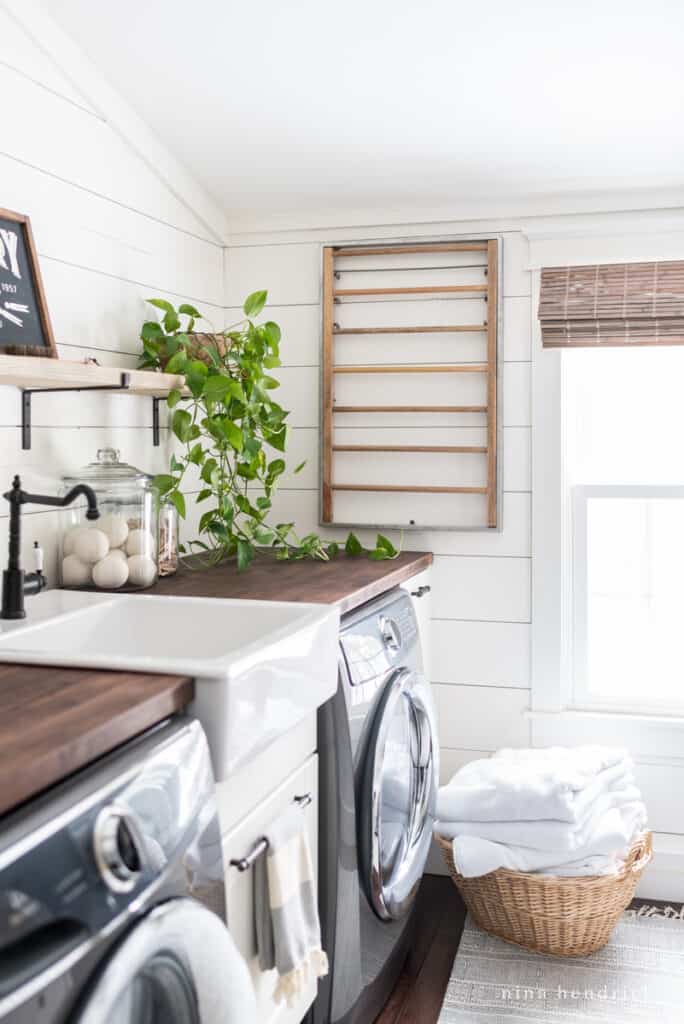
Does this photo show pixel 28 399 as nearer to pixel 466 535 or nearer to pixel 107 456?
pixel 107 456

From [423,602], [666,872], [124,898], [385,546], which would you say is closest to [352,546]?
[385,546]

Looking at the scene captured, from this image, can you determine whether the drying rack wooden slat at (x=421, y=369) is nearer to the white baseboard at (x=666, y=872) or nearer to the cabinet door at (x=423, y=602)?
the cabinet door at (x=423, y=602)

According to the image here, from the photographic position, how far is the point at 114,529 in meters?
2.18

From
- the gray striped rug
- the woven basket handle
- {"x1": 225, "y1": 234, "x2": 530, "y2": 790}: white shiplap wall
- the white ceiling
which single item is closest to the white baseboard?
the gray striped rug

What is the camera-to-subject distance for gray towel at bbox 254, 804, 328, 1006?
1.59 meters

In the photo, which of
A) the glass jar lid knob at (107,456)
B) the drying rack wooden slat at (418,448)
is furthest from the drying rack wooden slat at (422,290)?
the glass jar lid knob at (107,456)

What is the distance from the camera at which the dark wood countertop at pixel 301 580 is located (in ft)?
6.94

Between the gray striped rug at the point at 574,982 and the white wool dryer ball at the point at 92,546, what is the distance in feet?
4.44

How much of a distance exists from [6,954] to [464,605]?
230 centimetres

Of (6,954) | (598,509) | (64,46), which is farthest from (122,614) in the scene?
(598,509)

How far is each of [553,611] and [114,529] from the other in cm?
142

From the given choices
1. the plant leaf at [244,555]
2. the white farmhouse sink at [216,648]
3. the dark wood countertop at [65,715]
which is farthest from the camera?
the plant leaf at [244,555]

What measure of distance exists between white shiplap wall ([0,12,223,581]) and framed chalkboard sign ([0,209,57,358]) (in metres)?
0.06

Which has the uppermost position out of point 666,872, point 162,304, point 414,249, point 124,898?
point 414,249
